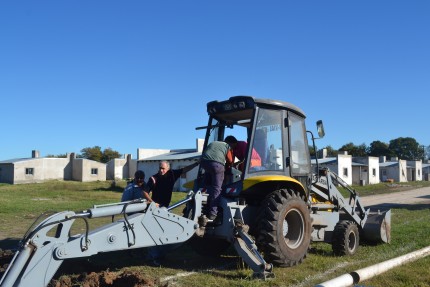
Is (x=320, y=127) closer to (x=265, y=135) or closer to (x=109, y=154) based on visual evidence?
(x=265, y=135)

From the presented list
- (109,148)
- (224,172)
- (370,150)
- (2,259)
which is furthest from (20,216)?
(370,150)

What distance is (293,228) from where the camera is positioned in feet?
→ 24.6

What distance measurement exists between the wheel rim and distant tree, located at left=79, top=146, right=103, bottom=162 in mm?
79720

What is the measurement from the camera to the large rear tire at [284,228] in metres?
6.75

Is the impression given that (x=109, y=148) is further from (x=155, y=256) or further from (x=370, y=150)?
(x=155, y=256)

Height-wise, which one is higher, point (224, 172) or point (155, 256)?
point (224, 172)

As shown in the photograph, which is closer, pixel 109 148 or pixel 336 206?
pixel 336 206

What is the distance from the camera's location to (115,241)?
5.51 meters

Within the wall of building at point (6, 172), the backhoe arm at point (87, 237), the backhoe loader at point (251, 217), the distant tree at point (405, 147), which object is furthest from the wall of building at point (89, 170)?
the distant tree at point (405, 147)

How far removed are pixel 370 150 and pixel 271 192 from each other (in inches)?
4184

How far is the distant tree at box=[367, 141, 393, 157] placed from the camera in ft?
352

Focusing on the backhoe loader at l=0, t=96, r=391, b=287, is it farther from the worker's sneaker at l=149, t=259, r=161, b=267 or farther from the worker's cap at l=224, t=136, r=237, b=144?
the worker's sneaker at l=149, t=259, r=161, b=267

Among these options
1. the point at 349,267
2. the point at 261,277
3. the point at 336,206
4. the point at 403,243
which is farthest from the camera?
the point at 403,243

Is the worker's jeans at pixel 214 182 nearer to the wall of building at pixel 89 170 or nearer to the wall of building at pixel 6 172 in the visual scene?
the wall of building at pixel 6 172
